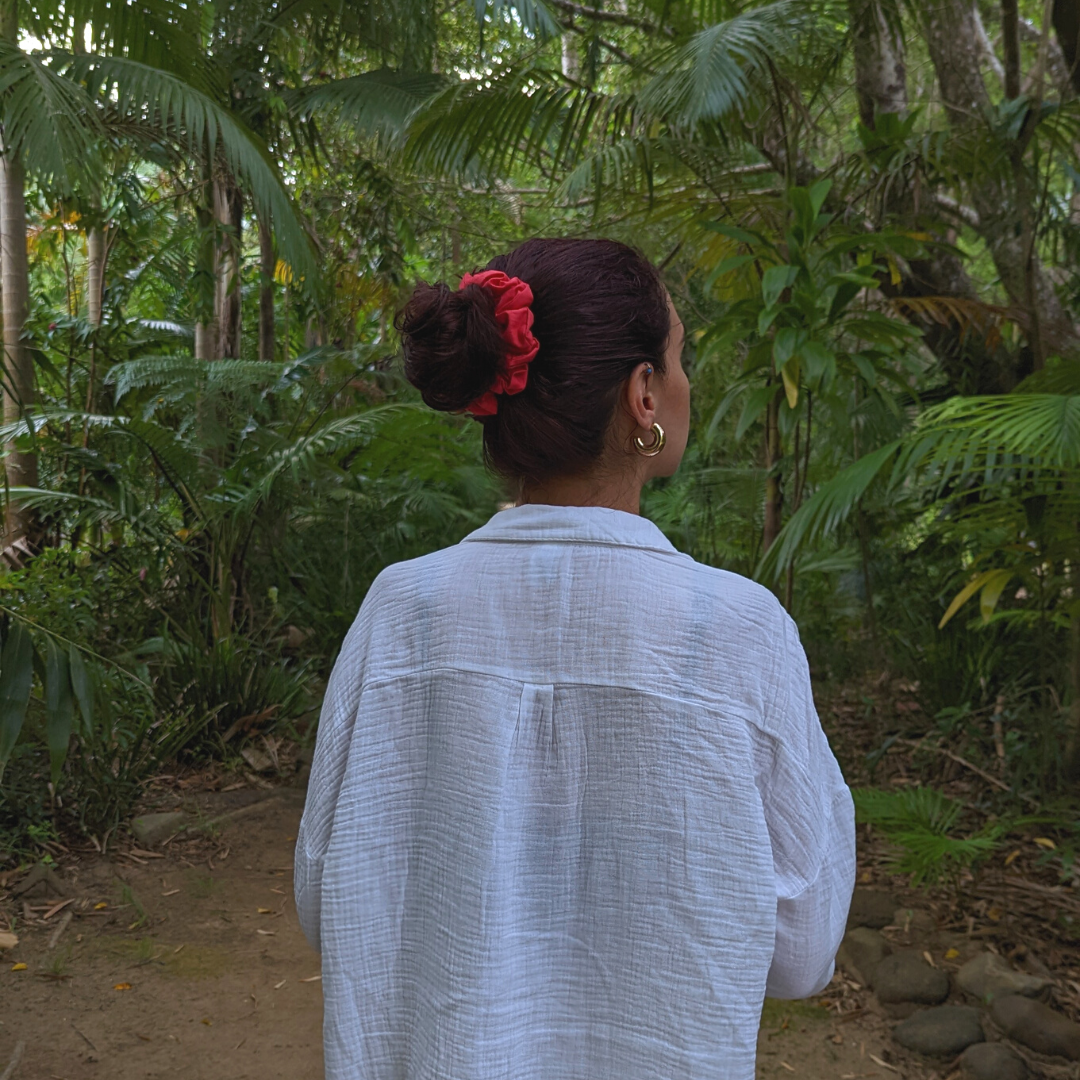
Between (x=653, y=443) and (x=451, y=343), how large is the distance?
254mm

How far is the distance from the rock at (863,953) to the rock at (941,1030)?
0.82 feet

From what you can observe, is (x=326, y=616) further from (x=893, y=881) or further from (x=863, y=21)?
(x=863, y=21)

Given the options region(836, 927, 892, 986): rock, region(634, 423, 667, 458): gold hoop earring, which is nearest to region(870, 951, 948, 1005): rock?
region(836, 927, 892, 986): rock

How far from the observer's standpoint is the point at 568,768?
107 cm

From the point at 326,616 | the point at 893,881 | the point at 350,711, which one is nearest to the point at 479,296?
the point at 350,711

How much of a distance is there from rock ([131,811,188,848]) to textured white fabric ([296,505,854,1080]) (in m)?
3.11

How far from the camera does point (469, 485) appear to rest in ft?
18.6

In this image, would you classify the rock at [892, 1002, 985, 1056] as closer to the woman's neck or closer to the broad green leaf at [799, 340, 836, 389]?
the broad green leaf at [799, 340, 836, 389]

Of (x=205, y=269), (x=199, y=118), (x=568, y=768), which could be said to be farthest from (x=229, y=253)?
(x=568, y=768)

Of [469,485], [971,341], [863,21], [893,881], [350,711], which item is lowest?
[893,881]

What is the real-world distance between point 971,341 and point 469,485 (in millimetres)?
2628

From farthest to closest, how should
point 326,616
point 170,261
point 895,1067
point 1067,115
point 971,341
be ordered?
point 170,261, point 326,616, point 971,341, point 1067,115, point 895,1067

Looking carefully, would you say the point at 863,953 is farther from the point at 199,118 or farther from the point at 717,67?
the point at 199,118

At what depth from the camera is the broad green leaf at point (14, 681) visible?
2402 millimetres
